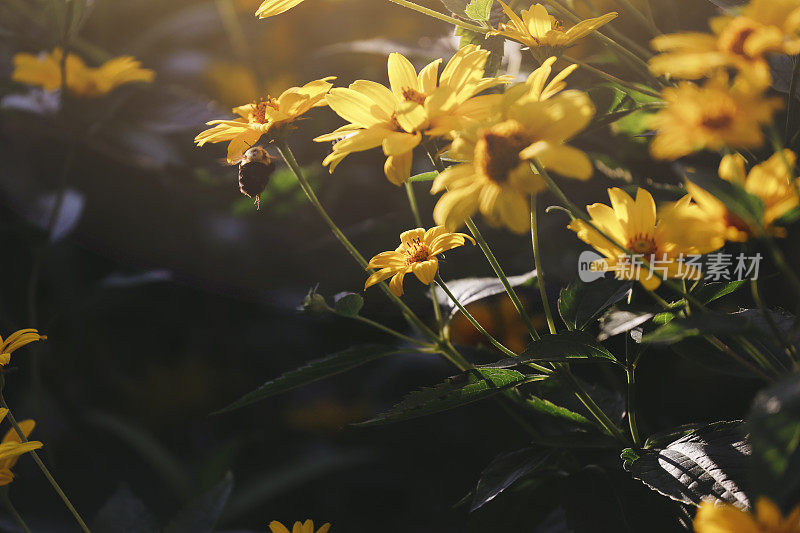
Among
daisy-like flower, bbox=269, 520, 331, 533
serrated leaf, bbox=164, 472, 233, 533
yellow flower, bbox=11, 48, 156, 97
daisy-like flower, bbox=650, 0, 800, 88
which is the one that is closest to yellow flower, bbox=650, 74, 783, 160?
daisy-like flower, bbox=650, 0, 800, 88

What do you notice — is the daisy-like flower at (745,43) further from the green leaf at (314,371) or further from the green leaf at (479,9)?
the green leaf at (314,371)

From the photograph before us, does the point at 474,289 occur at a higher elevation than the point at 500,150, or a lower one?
lower

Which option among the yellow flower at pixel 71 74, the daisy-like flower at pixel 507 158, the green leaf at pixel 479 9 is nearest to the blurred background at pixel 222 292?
the yellow flower at pixel 71 74

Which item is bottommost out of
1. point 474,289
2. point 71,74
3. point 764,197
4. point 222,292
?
point 222,292

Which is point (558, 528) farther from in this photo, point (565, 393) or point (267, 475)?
point (267, 475)

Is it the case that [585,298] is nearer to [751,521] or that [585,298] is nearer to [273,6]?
[751,521]

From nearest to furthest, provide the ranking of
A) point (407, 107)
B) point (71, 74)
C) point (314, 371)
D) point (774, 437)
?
point (774, 437)
point (407, 107)
point (314, 371)
point (71, 74)

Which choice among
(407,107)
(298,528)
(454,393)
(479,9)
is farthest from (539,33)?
(298,528)
